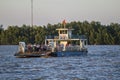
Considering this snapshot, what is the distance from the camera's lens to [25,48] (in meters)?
99.2

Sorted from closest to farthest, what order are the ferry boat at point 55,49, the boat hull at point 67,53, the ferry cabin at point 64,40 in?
1. the ferry boat at point 55,49
2. the boat hull at point 67,53
3. the ferry cabin at point 64,40

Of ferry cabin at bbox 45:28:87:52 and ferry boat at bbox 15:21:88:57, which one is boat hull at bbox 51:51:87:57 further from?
ferry cabin at bbox 45:28:87:52

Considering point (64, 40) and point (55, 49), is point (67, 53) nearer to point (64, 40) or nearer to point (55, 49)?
point (55, 49)

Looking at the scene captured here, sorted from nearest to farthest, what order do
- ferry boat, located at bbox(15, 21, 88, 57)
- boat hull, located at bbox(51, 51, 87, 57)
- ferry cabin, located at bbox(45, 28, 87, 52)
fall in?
ferry boat, located at bbox(15, 21, 88, 57), boat hull, located at bbox(51, 51, 87, 57), ferry cabin, located at bbox(45, 28, 87, 52)

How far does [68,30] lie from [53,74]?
44424 millimetres

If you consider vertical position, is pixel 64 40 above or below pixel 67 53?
above

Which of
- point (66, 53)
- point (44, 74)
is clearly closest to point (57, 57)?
point (66, 53)

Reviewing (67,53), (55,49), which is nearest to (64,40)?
(67,53)

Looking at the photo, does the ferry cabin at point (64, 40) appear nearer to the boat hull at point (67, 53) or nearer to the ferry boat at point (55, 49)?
the ferry boat at point (55, 49)

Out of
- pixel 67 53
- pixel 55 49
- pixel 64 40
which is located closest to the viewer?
pixel 55 49

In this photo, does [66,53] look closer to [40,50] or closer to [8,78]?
[40,50]

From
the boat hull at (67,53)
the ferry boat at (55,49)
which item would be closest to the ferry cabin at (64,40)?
the ferry boat at (55,49)

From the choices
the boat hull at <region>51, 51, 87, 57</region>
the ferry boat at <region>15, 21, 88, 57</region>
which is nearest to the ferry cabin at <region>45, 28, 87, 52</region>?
the ferry boat at <region>15, 21, 88, 57</region>

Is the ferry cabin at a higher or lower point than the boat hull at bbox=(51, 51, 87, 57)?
higher
